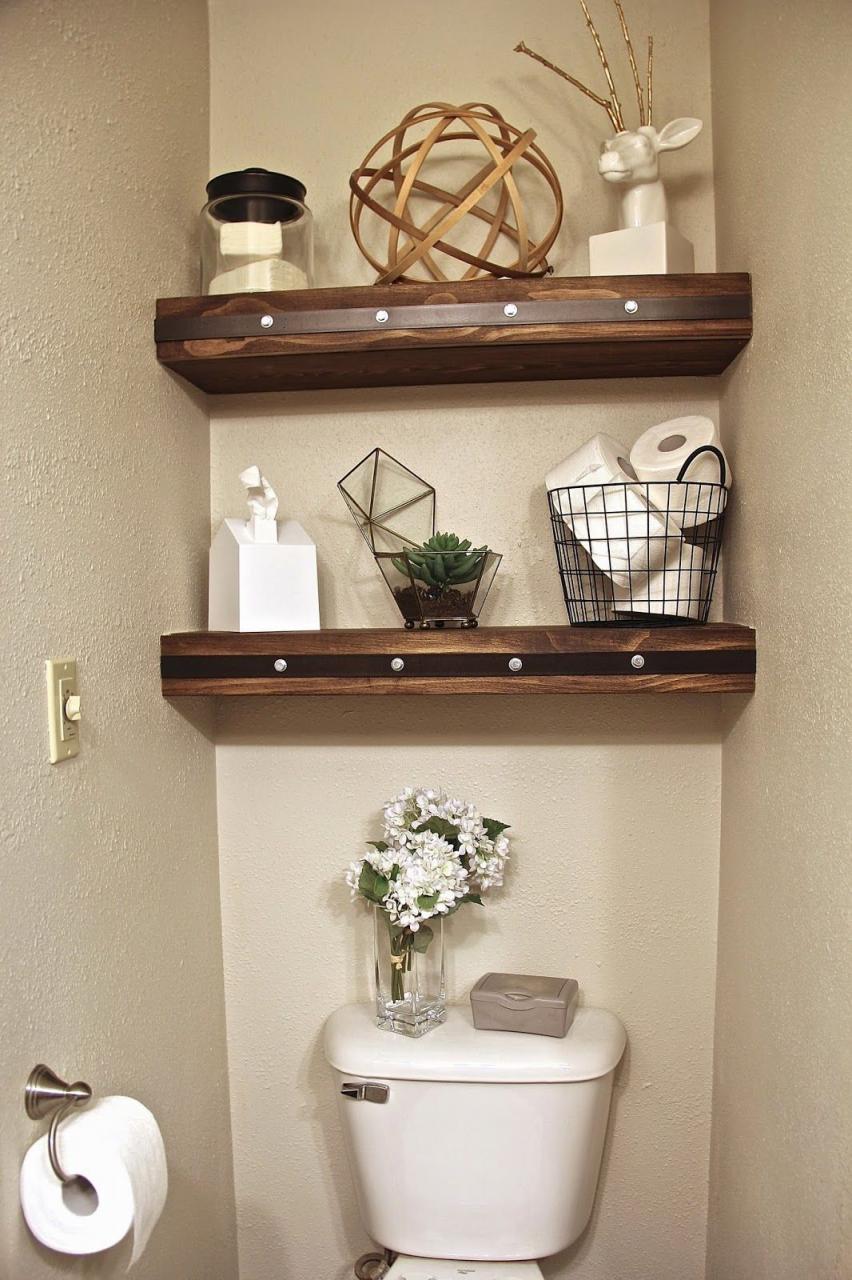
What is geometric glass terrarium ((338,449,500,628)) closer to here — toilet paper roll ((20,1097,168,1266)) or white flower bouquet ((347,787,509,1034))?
white flower bouquet ((347,787,509,1034))

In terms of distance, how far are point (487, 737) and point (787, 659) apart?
1.60 ft

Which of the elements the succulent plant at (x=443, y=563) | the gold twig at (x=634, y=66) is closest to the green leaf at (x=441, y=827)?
the succulent plant at (x=443, y=563)

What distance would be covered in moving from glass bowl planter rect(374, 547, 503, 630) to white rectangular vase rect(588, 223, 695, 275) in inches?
15.7

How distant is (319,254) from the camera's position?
148 centimetres

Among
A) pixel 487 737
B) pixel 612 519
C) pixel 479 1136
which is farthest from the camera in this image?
pixel 487 737

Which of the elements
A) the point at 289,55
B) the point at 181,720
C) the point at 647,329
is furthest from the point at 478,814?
the point at 289,55

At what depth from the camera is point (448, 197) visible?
1.40 m

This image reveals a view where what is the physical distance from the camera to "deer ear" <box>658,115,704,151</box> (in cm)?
126

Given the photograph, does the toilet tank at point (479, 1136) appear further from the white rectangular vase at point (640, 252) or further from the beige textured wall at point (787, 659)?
the white rectangular vase at point (640, 252)

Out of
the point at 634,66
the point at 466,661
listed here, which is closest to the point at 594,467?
the point at 466,661

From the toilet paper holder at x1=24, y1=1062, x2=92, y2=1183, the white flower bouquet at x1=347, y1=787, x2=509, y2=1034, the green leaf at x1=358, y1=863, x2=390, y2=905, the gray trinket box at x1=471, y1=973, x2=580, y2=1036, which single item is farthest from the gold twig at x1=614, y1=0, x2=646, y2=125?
the toilet paper holder at x1=24, y1=1062, x2=92, y2=1183

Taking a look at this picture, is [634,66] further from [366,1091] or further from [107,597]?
[366,1091]

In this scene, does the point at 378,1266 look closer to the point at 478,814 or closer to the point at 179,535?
the point at 478,814

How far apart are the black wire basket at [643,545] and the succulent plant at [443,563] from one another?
119 millimetres
